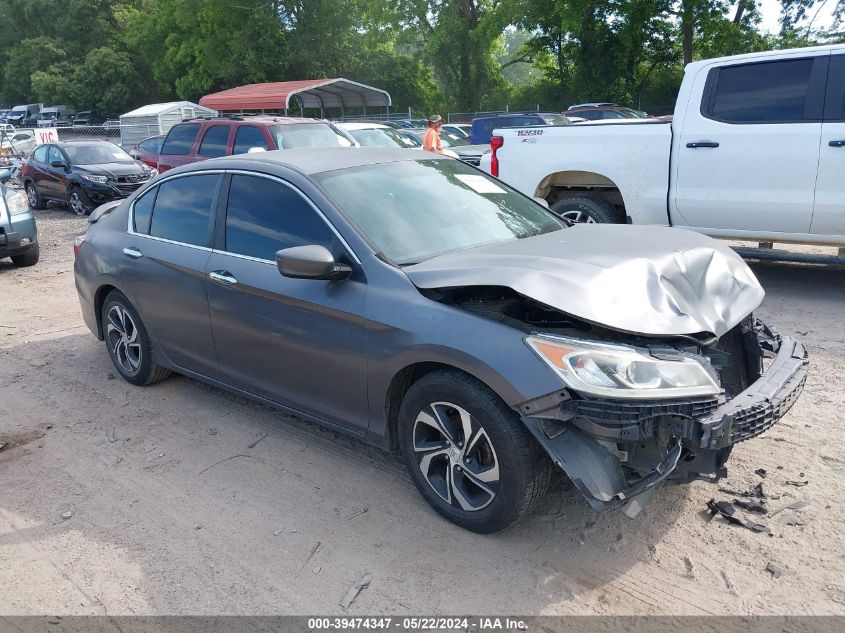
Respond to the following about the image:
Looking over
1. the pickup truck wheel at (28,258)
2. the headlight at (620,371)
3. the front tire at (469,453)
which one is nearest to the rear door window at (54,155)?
the pickup truck wheel at (28,258)

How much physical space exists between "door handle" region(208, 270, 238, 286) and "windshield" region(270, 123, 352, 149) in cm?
759

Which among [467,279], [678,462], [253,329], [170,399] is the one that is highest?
[467,279]

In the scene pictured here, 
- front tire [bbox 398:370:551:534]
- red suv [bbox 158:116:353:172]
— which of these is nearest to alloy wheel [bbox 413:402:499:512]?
front tire [bbox 398:370:551:534]

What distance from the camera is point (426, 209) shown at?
4051mm

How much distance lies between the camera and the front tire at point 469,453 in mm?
3057

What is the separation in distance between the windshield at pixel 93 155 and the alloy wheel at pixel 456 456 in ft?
47.3

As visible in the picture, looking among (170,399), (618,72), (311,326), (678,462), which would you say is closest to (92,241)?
(170,399)

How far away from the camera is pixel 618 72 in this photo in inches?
1448

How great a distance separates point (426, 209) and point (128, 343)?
266 cm

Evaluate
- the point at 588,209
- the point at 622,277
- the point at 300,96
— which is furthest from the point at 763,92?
the point at 300,96

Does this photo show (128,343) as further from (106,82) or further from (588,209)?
(106,82)

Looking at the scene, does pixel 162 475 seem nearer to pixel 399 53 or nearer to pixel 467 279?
pixel 467 279

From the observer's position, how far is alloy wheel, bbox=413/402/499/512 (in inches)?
126

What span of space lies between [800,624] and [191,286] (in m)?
3.65
